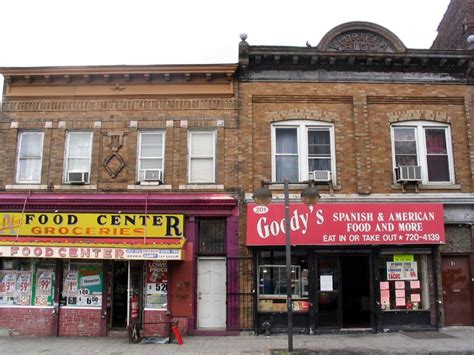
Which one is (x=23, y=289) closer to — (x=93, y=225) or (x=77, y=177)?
(x=93, y=225)

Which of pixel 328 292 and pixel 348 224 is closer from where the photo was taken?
pixel 348 224

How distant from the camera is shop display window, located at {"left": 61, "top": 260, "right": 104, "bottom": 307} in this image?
13.6 m

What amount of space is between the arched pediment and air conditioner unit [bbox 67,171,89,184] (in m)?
8.71

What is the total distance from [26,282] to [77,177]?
3.53 m

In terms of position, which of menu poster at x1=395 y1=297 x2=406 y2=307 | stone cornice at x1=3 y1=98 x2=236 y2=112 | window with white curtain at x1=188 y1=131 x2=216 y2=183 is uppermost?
stone cornice at x1=3 y1=98 x2=236 y2=112

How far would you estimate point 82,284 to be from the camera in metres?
13.7

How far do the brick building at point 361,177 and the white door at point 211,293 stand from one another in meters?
1.07

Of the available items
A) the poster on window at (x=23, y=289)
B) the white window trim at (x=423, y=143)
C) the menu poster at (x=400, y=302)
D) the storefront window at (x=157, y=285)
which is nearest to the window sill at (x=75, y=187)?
the poster on window at (x=23, y=289)

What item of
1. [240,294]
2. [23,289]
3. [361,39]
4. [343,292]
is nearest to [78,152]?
[23,289]

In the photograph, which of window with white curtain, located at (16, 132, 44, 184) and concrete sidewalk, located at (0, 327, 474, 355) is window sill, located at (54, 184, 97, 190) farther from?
concrete sidewalk, located at (0, 327, 474, 355)

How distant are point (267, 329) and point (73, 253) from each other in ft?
19.6

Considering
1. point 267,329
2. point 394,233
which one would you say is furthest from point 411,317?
point 267,329

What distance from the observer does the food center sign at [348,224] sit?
43.8 ft

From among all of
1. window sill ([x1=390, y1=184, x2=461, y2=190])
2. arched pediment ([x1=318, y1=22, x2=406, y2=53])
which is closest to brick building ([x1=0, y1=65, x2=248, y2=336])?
arched pediment ([x1=318, y1=22, x2=406, y2=53])
